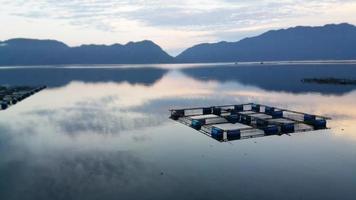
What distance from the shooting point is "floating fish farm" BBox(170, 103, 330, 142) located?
60013 millimetres

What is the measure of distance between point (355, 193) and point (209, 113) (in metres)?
48.8

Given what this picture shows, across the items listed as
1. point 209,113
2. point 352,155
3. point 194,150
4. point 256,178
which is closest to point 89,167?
point 194,150

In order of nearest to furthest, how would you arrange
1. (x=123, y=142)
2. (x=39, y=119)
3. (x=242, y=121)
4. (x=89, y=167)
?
(x=89, y=167), (x=123, y=142), (x=242, y=121), (x=39, y=119)

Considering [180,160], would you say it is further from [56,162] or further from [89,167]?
[56,162]

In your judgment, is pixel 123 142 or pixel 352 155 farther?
pixel 123 142

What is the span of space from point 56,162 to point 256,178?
1052 inches

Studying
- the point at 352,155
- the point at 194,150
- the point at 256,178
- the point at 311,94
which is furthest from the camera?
the point at 311,94

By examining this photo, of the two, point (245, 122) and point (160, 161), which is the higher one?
point (160, 161)

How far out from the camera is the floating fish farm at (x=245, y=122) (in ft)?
197

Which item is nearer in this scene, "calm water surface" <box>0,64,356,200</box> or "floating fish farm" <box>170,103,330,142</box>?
"calm water surface" <box>0,64,356,200</box>

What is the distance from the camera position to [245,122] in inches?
2788

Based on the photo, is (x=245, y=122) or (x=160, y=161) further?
(x=245, y=122)

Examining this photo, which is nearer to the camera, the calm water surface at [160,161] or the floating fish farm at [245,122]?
the calm water surface at [160,161]

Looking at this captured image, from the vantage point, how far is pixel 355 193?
116ft
